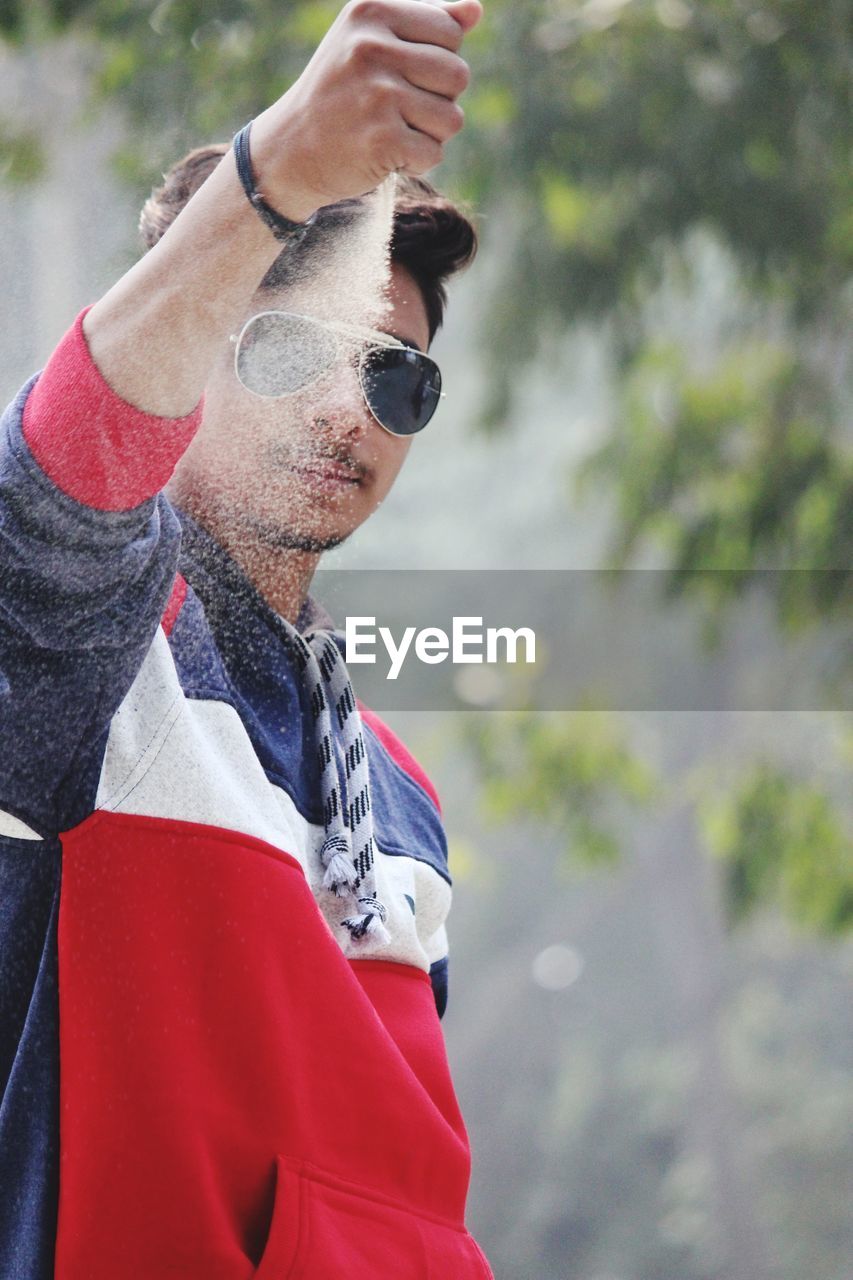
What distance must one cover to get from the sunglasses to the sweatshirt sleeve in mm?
219

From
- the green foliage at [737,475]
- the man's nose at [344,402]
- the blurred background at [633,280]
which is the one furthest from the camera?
the green foliage at [737,475]

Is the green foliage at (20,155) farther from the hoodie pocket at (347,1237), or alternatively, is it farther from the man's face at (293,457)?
the hoodie pocket at (347,1237)

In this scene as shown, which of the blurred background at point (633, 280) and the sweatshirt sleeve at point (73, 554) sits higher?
the blurred background at point (633, 280)

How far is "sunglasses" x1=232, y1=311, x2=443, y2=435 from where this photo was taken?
95 cm

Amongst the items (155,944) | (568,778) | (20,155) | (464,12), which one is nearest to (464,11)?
(464,12)

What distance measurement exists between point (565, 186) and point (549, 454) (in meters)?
8.05

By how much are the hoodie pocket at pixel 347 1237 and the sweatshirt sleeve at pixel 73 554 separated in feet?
0.84

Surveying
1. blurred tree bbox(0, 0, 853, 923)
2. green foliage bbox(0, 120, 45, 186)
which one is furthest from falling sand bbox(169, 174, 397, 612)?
blurred tree bbox(0, 0, 853, 923)

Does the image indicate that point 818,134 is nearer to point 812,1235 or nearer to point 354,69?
point 354,69

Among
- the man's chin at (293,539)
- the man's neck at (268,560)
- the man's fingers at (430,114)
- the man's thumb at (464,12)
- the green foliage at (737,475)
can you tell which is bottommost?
the man's neck at (268,560)

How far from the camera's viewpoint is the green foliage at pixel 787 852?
395 cm

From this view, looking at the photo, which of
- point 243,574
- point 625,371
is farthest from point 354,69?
point 625,371

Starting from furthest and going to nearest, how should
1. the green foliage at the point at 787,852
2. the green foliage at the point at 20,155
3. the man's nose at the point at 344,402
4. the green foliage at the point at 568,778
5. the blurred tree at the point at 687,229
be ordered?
the green foliage at the point at 568,778
the green foliage at the point at 787,852
the blurred tree at the point at 687,229
the green foliage at the point at 20,155
the man's nose at the point at 344,402

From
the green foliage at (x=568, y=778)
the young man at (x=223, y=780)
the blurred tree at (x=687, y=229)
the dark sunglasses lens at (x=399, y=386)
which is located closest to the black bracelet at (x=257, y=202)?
the young man at (x=223, y=780)
